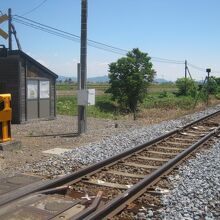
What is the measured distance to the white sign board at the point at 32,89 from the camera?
58.5 ft

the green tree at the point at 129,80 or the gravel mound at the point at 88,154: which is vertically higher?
the green tree at the point at 129,80

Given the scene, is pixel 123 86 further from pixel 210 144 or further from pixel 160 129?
pixel 210 144

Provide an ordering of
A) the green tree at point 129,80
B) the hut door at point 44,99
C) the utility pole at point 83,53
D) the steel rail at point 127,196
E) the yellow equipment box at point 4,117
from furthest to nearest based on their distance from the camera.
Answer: the green tree at point 129,80 < the hut door at point 44,99 < the utility pole at point 83,53 < the yellow equipment box at point 4,117 < the steel rail at point 127,196

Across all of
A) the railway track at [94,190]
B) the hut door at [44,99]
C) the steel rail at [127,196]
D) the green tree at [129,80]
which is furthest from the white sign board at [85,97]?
the green tree at [129,80]

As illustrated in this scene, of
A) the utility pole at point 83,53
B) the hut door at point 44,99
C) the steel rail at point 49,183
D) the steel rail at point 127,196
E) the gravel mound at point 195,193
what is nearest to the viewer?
the steel rail at point 127,196

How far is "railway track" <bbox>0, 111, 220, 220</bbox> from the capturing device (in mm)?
5566

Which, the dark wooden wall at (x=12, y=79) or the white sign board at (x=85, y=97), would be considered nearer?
the white sign board at (x=85, y=97)

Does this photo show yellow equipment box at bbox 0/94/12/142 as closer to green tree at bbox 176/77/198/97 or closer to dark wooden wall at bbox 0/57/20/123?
dark wooden wall at bbox 0/57/20/123

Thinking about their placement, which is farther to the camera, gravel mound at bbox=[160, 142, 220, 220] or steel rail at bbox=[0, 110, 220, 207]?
steel rail at bbox=[0, 110, 220, 207]

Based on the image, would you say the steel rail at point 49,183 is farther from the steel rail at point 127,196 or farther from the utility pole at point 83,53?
the utility pole at point 83,53

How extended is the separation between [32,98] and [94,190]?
38.3 feet

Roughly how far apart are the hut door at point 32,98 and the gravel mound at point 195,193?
394 inches

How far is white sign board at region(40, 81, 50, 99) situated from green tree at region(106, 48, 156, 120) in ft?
33.7

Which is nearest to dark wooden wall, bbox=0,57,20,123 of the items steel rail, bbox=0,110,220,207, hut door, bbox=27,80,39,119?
hut door, bbox=27,80,39,119
